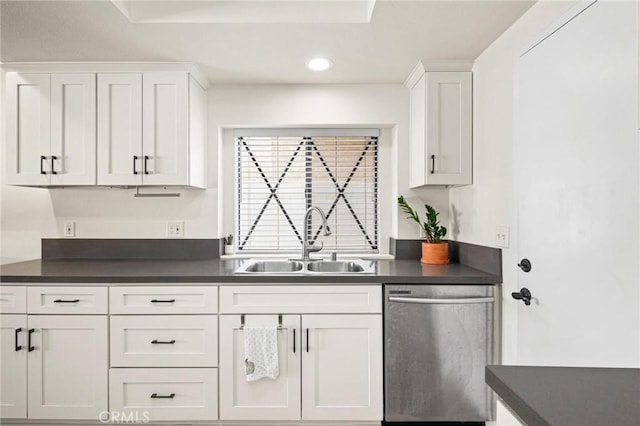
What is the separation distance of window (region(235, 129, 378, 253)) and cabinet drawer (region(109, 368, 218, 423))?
1043mm

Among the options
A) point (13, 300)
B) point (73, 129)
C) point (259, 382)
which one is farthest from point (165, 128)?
point (259, 382)

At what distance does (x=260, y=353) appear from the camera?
1.95 meters

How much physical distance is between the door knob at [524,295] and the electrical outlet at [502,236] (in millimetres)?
255

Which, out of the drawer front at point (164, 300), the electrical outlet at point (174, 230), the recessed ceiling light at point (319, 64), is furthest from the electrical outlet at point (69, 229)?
the recessed ceiling light at point (319, 64)

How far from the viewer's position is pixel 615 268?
3.96ft

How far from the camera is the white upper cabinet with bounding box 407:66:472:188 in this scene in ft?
7.45

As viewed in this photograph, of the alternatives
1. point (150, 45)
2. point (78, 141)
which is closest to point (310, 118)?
point (150, 45)

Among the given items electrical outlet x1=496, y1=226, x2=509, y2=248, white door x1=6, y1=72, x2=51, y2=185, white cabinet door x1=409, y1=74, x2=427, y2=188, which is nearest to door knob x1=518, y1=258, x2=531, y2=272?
electrical outlet x1=496, y1=226, x2=509, y2=248

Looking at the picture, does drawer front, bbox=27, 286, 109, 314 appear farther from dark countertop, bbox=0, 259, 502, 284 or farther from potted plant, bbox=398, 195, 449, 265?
potted plant, bbox=398, 195, 449, 265

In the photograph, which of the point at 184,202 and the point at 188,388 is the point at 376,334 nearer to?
the point at 188,388

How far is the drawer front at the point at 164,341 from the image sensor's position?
6.41 ft

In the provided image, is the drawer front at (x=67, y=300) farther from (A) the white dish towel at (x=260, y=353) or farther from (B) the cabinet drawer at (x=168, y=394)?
(A) the white dish towel at (x=260, y=353)

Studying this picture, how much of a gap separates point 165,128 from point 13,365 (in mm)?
1568

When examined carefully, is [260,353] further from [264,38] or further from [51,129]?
[51,129]
